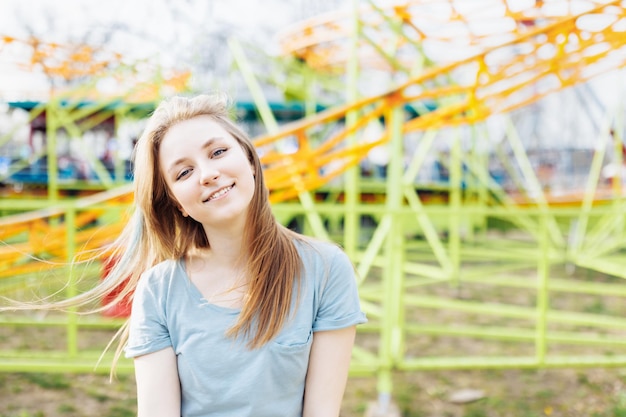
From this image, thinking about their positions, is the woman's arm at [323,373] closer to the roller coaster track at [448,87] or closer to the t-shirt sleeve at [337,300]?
the t-shirt sleeve at [337,300]

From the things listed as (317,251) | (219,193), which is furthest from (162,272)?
(317,251)

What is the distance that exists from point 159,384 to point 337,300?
1.25 ft

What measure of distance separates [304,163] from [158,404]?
3.59 meters

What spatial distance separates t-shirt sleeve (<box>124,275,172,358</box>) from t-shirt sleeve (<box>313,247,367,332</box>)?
0.30 meters

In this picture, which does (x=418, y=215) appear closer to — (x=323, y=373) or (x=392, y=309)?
(x=392, y=309)

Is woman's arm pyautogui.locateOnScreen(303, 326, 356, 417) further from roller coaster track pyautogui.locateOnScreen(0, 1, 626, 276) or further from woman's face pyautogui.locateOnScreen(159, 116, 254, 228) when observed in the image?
roller coaster track pyautogui.locateOnScreen(0, 1, 626, 276)

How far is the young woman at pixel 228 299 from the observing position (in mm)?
1165

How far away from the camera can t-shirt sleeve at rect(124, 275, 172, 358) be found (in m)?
1.20

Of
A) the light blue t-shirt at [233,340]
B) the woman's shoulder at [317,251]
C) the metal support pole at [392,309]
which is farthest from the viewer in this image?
the metal support pole at [392,309]

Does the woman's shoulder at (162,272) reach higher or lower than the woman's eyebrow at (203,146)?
lower

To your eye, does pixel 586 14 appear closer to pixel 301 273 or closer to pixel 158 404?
pixel 301 273

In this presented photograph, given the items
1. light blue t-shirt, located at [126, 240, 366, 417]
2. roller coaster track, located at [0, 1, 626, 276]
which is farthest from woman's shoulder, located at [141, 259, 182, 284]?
roller coaster track, located at [0, 1, 626, 276]

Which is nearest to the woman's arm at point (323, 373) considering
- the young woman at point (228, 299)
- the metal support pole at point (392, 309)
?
the young woman at point (228, 299)

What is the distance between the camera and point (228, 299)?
1.23 m
